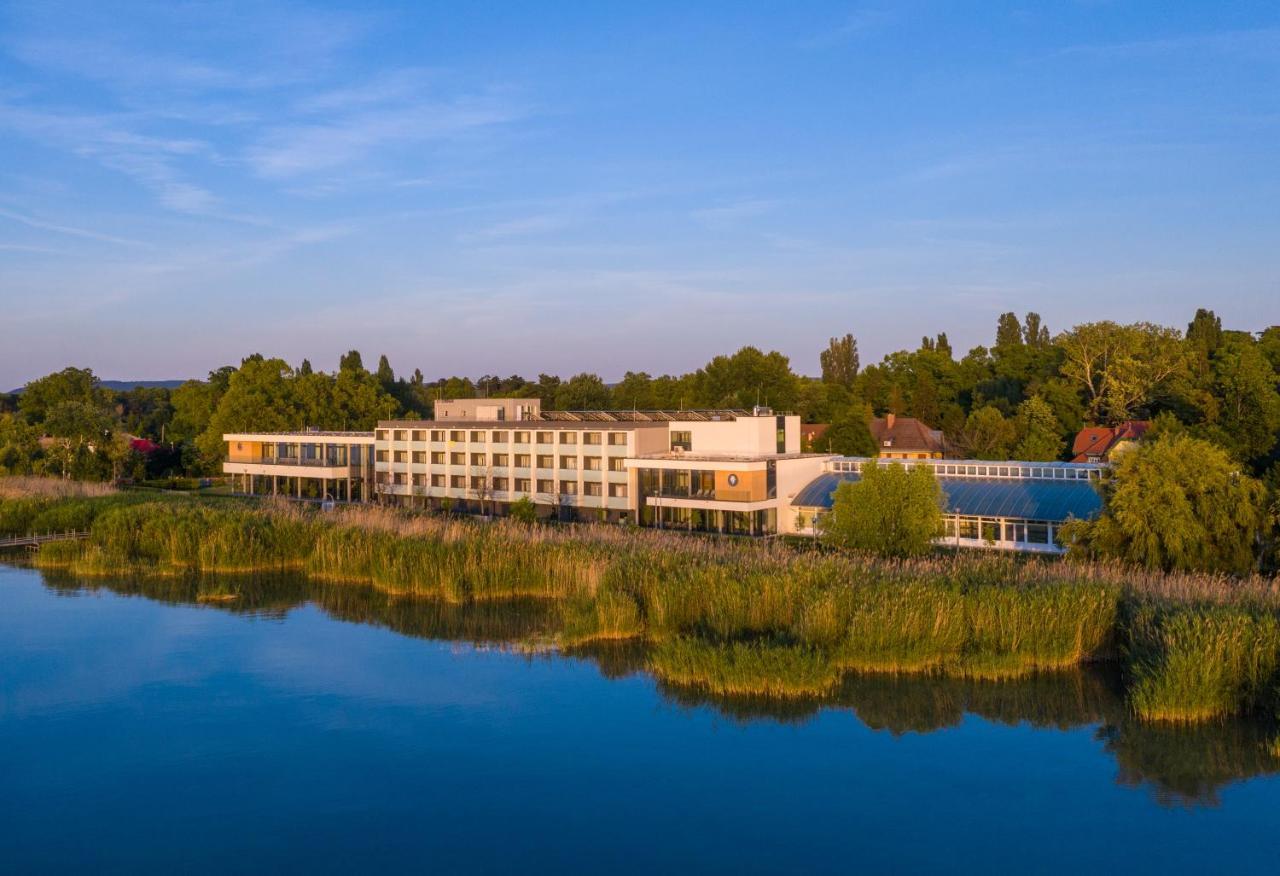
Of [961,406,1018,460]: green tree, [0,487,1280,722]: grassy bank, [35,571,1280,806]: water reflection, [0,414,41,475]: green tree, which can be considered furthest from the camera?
[961,406,1018,460]: green tree

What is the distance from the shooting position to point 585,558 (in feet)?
91.1

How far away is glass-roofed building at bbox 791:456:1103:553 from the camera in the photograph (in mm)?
33500

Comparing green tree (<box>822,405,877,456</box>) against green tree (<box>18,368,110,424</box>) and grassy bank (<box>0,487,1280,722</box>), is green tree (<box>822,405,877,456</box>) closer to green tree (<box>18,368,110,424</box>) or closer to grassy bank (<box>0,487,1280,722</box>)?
grassy bank (<box>0,487,1280,722</box>)

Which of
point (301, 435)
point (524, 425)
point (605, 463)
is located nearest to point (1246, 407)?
point (605, 463)

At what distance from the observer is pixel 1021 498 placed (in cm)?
3478

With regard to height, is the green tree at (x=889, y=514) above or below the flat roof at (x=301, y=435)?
below

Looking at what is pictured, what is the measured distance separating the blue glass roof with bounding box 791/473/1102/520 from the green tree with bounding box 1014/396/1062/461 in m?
19.5

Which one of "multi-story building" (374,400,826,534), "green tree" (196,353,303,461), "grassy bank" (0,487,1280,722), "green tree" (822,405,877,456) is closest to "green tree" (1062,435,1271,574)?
"grassy bank" (0,487,1280,722)

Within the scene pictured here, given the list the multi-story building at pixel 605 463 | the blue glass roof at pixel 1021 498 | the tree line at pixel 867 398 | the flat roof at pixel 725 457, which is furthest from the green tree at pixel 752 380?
the blue glass roof at pixel 1021 498

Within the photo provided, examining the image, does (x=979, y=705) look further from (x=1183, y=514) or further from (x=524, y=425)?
(x=524, y=425)

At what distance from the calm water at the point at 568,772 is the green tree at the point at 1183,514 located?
7.34m

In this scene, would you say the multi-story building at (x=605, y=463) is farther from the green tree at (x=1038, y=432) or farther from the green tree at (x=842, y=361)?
the green tree at (x=842, y=361)

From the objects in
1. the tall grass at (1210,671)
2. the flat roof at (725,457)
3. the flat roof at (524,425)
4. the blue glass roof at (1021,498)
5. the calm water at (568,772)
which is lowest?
the calm water at (568,772)

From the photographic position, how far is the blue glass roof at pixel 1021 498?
3331cm
